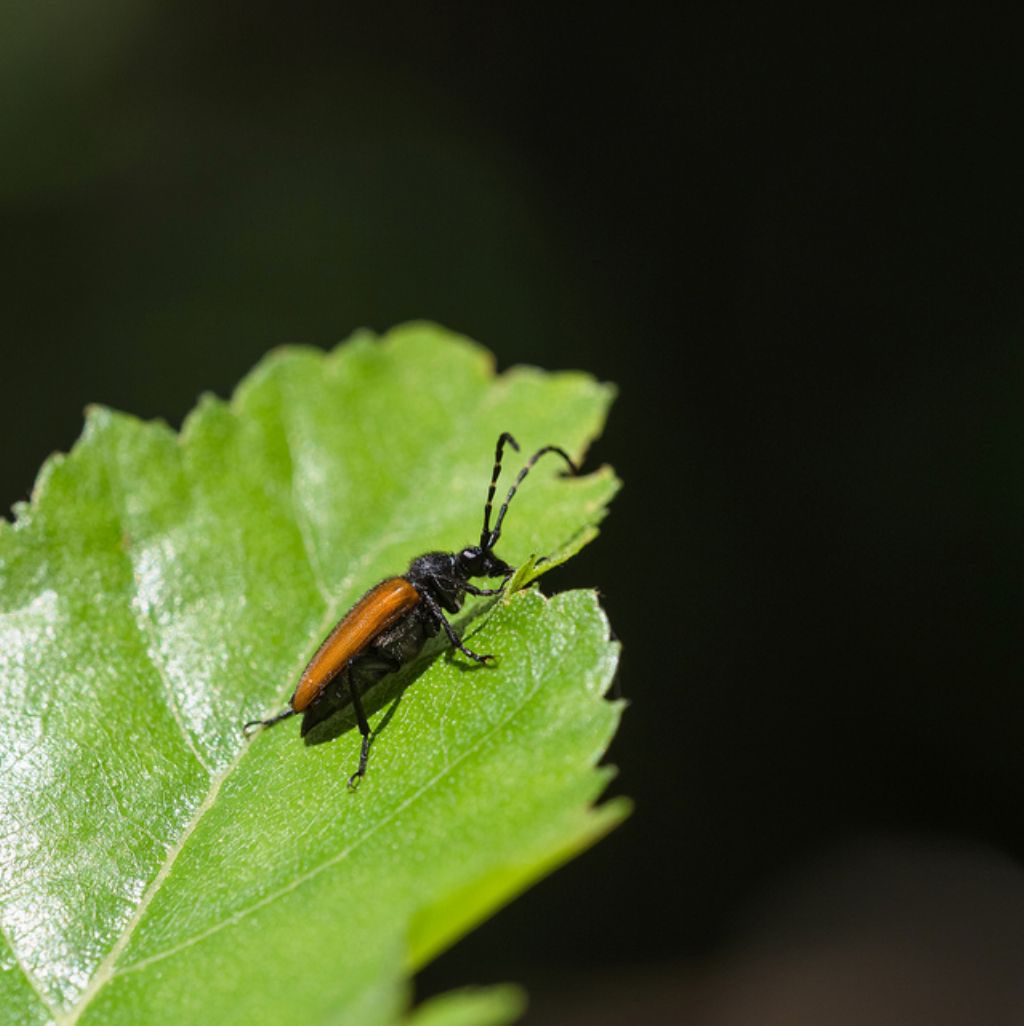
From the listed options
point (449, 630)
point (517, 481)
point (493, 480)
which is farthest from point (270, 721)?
point (517, 481)

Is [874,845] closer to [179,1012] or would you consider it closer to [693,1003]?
[693,1003]

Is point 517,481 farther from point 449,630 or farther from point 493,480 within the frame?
point 449,630

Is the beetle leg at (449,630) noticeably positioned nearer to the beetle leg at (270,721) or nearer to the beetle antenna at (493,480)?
the beetle antenna at (493,480)

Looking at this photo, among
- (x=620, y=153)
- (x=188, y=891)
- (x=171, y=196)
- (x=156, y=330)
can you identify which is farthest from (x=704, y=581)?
(x=188, y=891)

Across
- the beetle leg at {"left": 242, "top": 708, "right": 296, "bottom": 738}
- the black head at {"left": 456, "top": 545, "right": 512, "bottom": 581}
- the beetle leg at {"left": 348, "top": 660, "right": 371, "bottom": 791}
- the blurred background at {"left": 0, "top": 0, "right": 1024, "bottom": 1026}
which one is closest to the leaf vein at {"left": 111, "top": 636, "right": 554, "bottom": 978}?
the beetle leg at {"left": 348, "top": 660, "right": 371, "bottom": 791}

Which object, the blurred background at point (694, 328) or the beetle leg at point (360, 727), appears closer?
the beetle leg at point (360, 727)

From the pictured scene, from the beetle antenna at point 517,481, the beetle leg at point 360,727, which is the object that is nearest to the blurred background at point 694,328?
the beetle antenna at point 517,481
